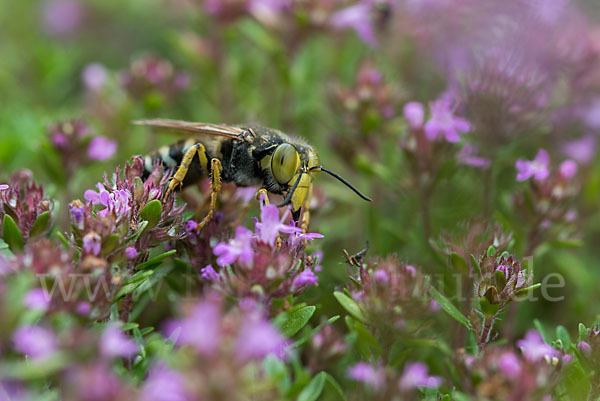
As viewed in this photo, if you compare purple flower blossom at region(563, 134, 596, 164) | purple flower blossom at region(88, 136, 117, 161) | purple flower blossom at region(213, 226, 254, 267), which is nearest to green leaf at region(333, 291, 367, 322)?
purple flower blossom at region(213, 226, 254, 267)

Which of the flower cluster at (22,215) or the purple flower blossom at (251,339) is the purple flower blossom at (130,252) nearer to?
the flower cluster at (22,215)

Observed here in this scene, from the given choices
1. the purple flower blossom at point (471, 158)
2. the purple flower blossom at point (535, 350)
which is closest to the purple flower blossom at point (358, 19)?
the purple flower blossom at point (471, 158)

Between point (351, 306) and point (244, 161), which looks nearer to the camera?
point (351, 306)

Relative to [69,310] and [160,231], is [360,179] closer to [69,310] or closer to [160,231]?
[160,231]

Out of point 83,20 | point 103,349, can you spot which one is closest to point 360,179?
point 103,349

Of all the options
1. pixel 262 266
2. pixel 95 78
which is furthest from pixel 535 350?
pixel 95 78

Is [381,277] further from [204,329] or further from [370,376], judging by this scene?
[204,329]

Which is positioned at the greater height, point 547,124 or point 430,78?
point 547,124
